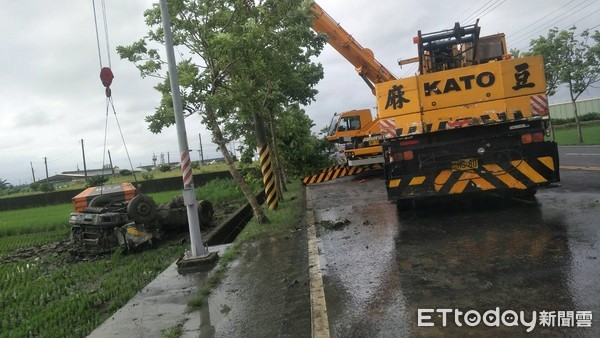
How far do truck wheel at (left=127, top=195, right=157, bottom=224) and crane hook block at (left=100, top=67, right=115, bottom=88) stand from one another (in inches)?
127

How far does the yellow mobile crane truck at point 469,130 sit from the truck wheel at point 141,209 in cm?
504

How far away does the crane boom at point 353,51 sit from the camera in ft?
49.5

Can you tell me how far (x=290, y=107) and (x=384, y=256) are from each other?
1272 centimetres

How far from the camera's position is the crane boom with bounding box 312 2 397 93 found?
594 inches

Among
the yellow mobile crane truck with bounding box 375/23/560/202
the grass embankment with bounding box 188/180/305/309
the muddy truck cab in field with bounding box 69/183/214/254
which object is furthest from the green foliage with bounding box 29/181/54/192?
the yellow mobile crane truck with bounding box 375/23/560/202

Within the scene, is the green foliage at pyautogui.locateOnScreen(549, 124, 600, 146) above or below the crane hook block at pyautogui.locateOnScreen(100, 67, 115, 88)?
below

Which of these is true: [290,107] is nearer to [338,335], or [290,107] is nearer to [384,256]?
[384,256]

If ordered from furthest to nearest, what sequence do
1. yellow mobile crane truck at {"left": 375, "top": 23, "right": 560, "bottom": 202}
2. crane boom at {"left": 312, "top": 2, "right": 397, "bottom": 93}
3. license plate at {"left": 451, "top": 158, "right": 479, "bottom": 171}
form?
crane boom at {"left": 312, "top": 2, "right": 397, "bottom": 93} → license plate at {"left": 451, "top": 158, "right": 479, "bottom": 171} → yellow mobile crane truck at {"left": 375, "top": 23, "right": 560, "bottom": 202}

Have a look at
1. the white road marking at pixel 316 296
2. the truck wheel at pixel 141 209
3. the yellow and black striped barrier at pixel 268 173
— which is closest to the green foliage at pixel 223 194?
the yellow and black striped barrier at pixel 268 173

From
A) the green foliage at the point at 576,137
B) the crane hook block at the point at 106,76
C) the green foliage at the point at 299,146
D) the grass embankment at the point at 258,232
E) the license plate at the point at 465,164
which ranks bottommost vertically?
the grass embankment at the point at 258,232

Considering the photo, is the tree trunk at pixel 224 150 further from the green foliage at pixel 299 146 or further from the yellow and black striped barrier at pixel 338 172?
the green foliage at pixel 299 146

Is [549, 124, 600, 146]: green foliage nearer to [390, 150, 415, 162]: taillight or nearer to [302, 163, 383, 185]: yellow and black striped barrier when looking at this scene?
[302, 163, 383, 185]: yellow and black striped barrier

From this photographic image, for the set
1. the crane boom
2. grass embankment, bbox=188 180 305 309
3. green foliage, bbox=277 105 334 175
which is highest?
the crane boom

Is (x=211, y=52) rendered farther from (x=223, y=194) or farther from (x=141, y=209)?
(x=223, y=194)
